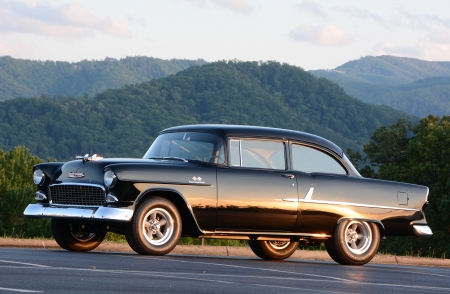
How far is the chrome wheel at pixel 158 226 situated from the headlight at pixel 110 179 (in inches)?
23.2

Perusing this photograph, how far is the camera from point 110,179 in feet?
36.5

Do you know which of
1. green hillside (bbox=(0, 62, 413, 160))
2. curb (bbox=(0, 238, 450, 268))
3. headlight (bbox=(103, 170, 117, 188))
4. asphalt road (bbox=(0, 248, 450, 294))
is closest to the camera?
asphalt road (bbox=(0, 248, 450, 294))

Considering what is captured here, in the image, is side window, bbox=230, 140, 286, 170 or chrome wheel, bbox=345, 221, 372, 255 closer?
side window, bbox=230, 140, 286, 170

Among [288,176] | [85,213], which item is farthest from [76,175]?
[288,176]

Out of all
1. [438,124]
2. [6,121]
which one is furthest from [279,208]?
[6,121]

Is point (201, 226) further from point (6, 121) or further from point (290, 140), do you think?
point (6, 121)

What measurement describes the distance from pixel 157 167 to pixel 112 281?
3.64m

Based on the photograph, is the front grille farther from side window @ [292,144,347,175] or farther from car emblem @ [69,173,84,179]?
side window @ [292,144,347,175]

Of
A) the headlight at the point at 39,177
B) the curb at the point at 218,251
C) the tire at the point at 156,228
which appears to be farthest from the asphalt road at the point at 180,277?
the curb at the point at 218,251

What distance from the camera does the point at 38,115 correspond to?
628 ft

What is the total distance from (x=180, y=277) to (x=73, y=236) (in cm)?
405

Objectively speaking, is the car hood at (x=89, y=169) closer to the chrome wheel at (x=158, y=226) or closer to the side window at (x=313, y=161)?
the chrome wheel at (x=158, y=226)

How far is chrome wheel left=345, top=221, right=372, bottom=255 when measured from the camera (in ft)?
42.4

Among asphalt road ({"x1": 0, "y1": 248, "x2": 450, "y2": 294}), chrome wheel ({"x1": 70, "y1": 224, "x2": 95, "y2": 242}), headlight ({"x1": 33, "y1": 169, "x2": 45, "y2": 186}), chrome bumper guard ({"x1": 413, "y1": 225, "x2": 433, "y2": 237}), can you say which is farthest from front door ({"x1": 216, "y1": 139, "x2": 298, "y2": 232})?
headlight ({"x1": 33, "y1": 169, "x2": 45, "y2": 186})
